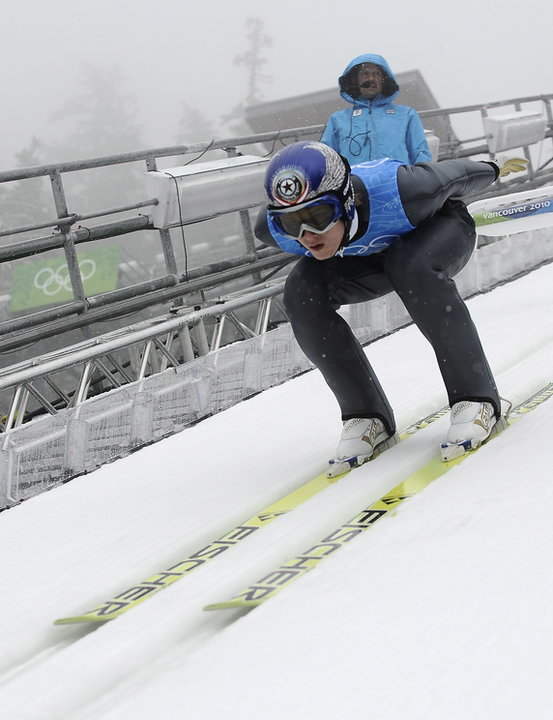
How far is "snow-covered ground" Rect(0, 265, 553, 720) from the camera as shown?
1.62 metres

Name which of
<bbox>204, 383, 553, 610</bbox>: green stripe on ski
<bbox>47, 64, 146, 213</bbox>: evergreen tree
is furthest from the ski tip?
<bbox>47, 64, 146, 213</bbox>: evergreen tree

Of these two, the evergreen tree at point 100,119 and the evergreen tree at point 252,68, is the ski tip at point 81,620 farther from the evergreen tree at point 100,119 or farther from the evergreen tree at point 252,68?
the evergreen tree at point 100,119

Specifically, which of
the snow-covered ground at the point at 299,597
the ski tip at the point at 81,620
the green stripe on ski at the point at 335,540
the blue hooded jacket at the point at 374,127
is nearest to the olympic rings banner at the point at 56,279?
the blue hooded jacket at the point at 374,127

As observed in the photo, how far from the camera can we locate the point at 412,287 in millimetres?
3123

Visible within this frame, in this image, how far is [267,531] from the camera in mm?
2672

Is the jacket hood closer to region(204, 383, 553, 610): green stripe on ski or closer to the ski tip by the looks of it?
region(204, 383, 553, 610): green stripe on ski

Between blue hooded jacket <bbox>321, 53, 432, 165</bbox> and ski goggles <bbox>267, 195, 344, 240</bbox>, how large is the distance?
2504 millimetres

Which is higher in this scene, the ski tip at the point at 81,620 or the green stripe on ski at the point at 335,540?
the ski tip at the point at 81,620

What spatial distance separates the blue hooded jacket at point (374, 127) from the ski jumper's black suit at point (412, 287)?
1957 mm

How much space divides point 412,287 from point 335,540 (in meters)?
1.00

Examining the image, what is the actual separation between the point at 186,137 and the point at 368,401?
2368 inches

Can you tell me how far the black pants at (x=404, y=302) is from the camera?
3.14 m

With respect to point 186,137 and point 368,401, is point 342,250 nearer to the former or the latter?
point 368,401

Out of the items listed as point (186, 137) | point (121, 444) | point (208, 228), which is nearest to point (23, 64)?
point (186, 137)
